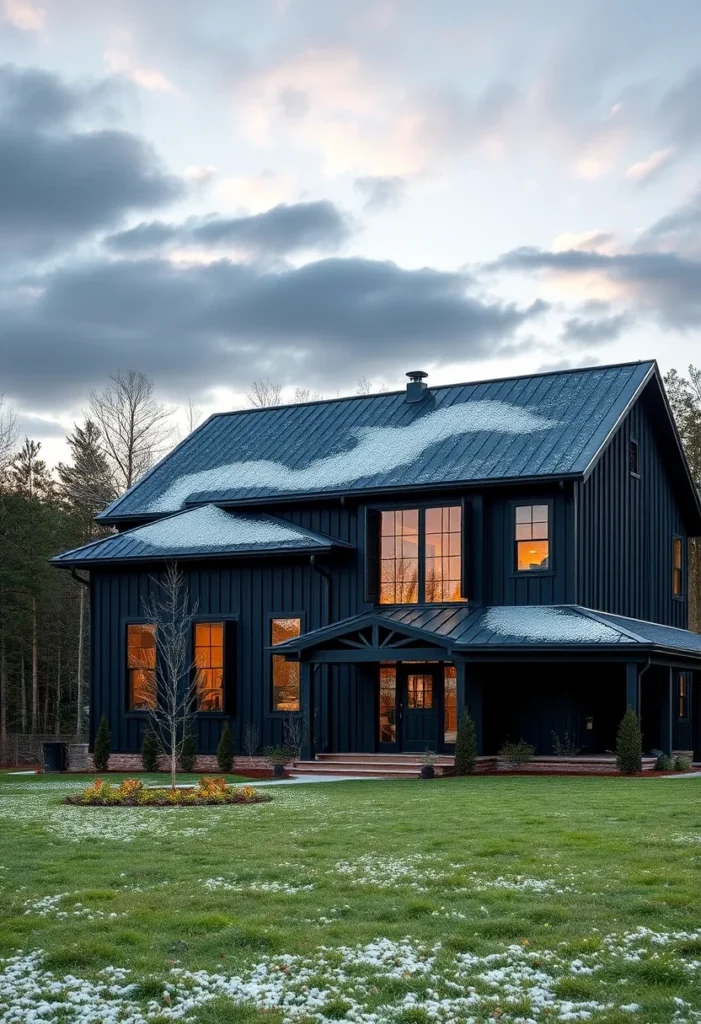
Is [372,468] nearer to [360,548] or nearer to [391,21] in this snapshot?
[360,548]

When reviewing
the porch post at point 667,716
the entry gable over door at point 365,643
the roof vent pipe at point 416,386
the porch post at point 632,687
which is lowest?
the porch post at point 667,716

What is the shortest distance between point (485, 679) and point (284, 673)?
16.7 feet

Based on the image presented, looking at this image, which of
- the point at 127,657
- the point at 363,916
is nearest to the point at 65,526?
the point at 127,657

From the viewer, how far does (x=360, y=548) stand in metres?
28.1

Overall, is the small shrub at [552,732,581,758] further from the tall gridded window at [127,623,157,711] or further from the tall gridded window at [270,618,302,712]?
the tall gridded window at [127,623,157,711]

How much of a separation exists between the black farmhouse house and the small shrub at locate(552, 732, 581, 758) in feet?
0.67

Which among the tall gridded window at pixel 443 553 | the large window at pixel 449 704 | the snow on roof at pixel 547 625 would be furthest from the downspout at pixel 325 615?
the snow on roof at pixel 547 625

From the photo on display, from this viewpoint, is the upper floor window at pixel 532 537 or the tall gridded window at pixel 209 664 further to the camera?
the tall gridded window at pixel 209 664

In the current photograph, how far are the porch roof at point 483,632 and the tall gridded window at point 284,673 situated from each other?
1.01 meters

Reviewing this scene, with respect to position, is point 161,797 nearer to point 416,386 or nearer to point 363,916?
point 363,916

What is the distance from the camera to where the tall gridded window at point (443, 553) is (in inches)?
1073

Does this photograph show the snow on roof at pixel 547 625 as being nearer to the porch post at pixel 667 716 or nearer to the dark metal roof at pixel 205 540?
the porch post at pixel 667 716

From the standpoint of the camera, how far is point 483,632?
2503cm

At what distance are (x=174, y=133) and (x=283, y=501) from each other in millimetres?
A: 10396
